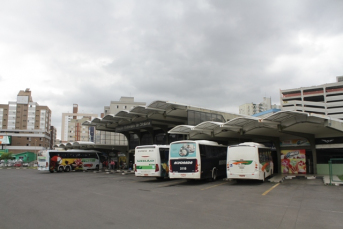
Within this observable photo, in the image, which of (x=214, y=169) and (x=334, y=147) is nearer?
(x=214, y=169)

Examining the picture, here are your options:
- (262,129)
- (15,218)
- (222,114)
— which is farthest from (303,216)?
(222,114)

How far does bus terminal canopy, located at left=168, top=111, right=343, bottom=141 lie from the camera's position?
1798cm

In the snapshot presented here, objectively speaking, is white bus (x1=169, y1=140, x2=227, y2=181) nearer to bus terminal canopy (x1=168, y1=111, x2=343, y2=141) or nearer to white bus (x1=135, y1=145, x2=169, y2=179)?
white bus (x1=135, y1=145, x2=169, y2=179)

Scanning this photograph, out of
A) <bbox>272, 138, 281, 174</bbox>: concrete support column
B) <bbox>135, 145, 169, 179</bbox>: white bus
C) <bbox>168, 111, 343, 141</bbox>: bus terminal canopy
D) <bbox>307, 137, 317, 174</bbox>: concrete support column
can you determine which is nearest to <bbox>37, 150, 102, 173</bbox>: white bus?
<bbox>168, 111, 343, 141</bbox>: bus terminal canopy

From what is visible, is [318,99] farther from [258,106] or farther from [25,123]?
[25,123]

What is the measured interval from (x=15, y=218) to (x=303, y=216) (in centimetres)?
817

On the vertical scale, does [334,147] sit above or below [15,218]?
above

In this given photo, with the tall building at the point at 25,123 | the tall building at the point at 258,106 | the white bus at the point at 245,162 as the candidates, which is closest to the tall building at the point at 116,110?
the tall building at the point at 25,123

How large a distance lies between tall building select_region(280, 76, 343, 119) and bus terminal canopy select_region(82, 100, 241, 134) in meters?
62.5

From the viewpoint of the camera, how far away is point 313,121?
59.1ft

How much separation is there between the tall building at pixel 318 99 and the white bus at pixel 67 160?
66.1m

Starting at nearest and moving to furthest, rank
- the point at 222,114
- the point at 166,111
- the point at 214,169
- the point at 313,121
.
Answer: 1. the point at 313,121
2. the point at 214,169
3. the point at 166,111
4. the point at 222,114

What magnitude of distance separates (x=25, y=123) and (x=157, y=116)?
86270mm

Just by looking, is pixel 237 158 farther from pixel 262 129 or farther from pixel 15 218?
pixel 15 218
